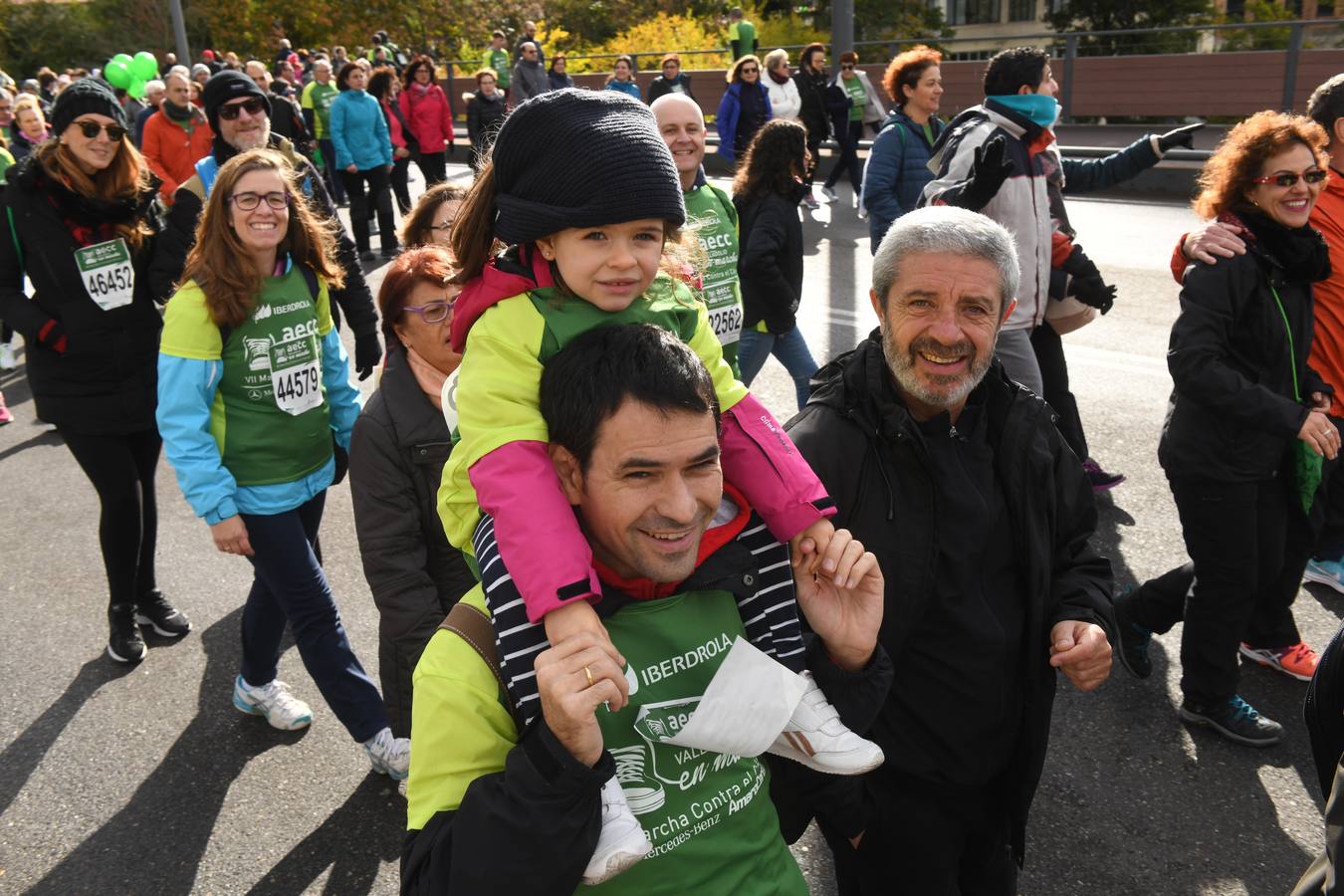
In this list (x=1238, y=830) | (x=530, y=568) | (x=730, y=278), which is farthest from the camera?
(x=730, y=278)

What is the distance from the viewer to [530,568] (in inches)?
69.1

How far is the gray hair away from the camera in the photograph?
8.60 feet

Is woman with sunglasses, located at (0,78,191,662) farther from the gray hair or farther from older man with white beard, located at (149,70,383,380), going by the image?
the gray hair

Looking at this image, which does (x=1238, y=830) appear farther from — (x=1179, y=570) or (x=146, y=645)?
(x=146, y=645)

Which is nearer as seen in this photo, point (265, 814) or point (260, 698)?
point (265, 814)

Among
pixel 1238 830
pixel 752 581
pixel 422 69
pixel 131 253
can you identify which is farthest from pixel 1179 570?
pixel 422 69

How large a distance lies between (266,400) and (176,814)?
1444 millimetres

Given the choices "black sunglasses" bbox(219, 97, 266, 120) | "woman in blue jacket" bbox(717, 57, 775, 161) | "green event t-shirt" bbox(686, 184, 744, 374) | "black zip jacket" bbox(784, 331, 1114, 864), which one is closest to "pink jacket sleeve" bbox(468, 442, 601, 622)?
"black zip jacket" bbox(784, 331, 1114, 864)

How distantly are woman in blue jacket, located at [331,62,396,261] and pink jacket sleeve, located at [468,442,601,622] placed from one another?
11.5m

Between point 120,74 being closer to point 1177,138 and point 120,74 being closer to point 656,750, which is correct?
point 1177,138

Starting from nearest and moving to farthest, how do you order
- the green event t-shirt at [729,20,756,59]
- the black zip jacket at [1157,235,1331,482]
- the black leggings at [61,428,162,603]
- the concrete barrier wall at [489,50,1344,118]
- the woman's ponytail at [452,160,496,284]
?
the woman's ponytail at [452,160,496,284] → the black zip jacket at [1157,235,1331,482] → the black leggings at [61,428,162,603] → the concrete barrier wall at [489,50,1344,118] → the green event t-shirt at [729,20,756,59]

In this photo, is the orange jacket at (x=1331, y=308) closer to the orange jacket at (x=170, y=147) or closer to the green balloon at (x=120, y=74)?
the orange jacket at (x=170, y=147)

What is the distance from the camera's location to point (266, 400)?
13.0 ft

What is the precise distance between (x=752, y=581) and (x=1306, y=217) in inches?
115
